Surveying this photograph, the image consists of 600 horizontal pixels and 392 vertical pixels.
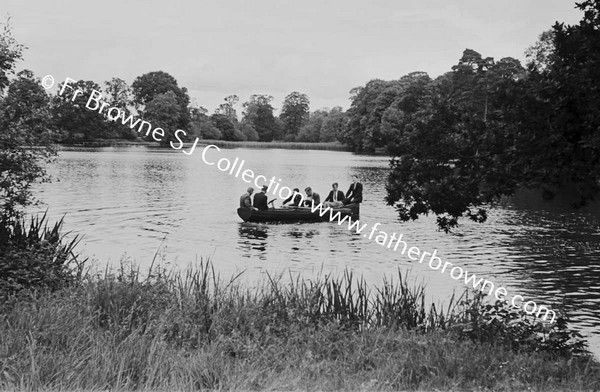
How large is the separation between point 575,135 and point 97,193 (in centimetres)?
3606

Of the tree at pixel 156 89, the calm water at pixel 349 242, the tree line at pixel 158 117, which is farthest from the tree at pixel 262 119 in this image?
the calm water at pixel 349 242

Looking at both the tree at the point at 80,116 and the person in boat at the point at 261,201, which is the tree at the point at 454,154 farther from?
the tree at the point at 80,116

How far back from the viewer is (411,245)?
24.5 meters

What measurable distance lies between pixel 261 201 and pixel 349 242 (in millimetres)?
5103

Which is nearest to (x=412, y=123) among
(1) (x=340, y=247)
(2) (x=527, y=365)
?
(2) (x=527, y=365)

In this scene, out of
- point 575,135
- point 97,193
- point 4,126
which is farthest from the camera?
point 97,193

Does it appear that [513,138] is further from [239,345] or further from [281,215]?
[281,215]

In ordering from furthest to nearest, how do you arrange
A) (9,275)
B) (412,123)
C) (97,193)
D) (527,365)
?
(97,193) < (412,123) < (9,275) < (527,365)

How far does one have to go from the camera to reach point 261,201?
27797 mm

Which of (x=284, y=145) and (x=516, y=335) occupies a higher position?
(x=284, y=145)

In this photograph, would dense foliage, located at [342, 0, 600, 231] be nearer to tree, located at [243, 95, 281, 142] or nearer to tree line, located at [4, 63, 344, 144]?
tree line, located at [4, 63, 344, 144]

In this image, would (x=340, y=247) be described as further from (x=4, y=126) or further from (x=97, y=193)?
(x=97, y=193)

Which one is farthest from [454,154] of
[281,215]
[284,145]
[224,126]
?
[284,145]

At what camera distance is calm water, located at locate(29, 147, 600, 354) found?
17.7 m
